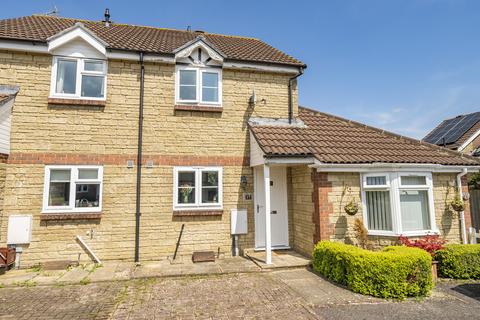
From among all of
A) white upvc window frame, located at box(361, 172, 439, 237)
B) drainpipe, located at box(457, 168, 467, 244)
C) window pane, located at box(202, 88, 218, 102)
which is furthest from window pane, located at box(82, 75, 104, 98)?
drainpipe, located at box(457, 168, 467, 244)

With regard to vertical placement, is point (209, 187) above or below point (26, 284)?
above

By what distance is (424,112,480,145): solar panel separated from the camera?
53.6 feet

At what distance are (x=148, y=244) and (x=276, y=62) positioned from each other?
24.6 ft

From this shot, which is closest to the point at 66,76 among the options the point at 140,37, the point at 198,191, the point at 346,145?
the point at 140,37

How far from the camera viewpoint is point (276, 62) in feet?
32.3

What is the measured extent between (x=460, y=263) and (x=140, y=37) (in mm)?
12456

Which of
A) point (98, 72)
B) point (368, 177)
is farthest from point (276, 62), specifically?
point (98, 72)

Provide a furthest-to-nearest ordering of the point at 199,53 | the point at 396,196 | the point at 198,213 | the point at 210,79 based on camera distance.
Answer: the point at 210,79 → the point at 199,53 → the point at 198,213 → the point at 396,196

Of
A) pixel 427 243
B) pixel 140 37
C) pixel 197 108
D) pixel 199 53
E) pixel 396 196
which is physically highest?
pixel 140 37

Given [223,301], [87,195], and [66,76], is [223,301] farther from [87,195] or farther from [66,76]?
[66,76]

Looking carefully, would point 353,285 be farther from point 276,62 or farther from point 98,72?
point 98,72

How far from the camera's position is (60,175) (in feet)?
26.5

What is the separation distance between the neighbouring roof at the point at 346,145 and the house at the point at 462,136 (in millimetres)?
8251

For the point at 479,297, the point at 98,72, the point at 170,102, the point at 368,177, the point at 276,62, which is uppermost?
the point at 276,62
